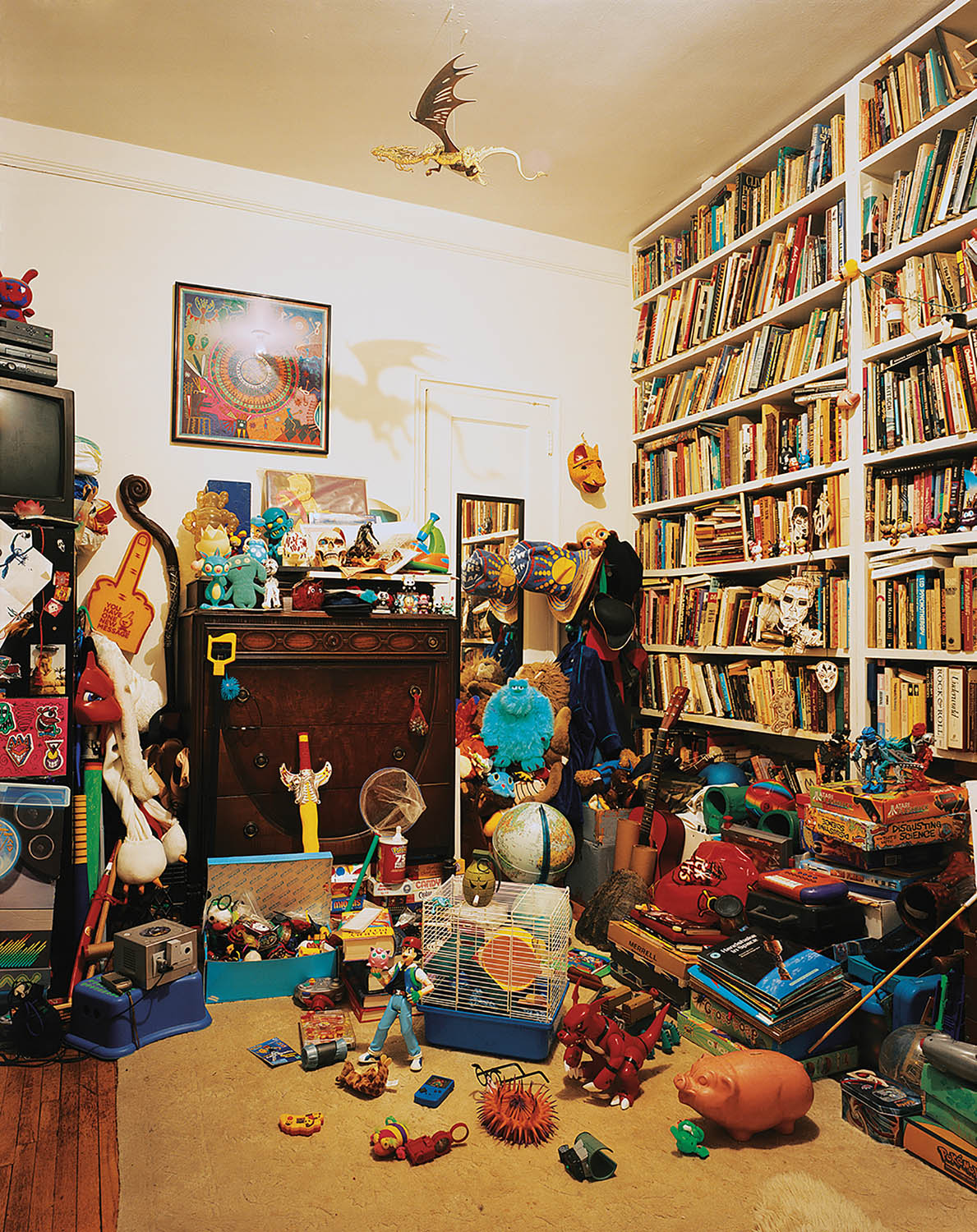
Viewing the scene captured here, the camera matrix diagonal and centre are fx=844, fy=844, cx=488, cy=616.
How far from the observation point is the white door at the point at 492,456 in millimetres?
4094

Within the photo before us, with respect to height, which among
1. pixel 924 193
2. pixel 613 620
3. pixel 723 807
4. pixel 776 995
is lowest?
pixel 776 995

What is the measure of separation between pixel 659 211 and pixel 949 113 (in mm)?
1621

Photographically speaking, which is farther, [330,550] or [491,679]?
[491,679]

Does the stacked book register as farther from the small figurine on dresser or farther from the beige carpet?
the small figurine on dresser

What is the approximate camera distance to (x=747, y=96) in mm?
3264

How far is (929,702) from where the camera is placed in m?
2.81

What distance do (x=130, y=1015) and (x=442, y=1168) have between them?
1019 millimetres

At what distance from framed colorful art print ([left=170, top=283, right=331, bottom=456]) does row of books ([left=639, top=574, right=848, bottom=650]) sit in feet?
5.86

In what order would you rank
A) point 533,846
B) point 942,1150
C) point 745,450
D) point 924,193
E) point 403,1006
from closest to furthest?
point 942,1150
point 403,1006
point 924,193
point 533,846
point 745,450

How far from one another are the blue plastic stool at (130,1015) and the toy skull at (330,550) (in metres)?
1.58

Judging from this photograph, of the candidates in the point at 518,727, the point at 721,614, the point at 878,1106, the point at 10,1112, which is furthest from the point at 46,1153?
the point at 721,614

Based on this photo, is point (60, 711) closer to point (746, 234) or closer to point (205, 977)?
point (205, 977)

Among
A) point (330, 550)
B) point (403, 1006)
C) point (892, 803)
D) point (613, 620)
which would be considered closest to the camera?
point (403, 1006)

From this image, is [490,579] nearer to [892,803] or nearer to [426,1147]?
[892,803]
